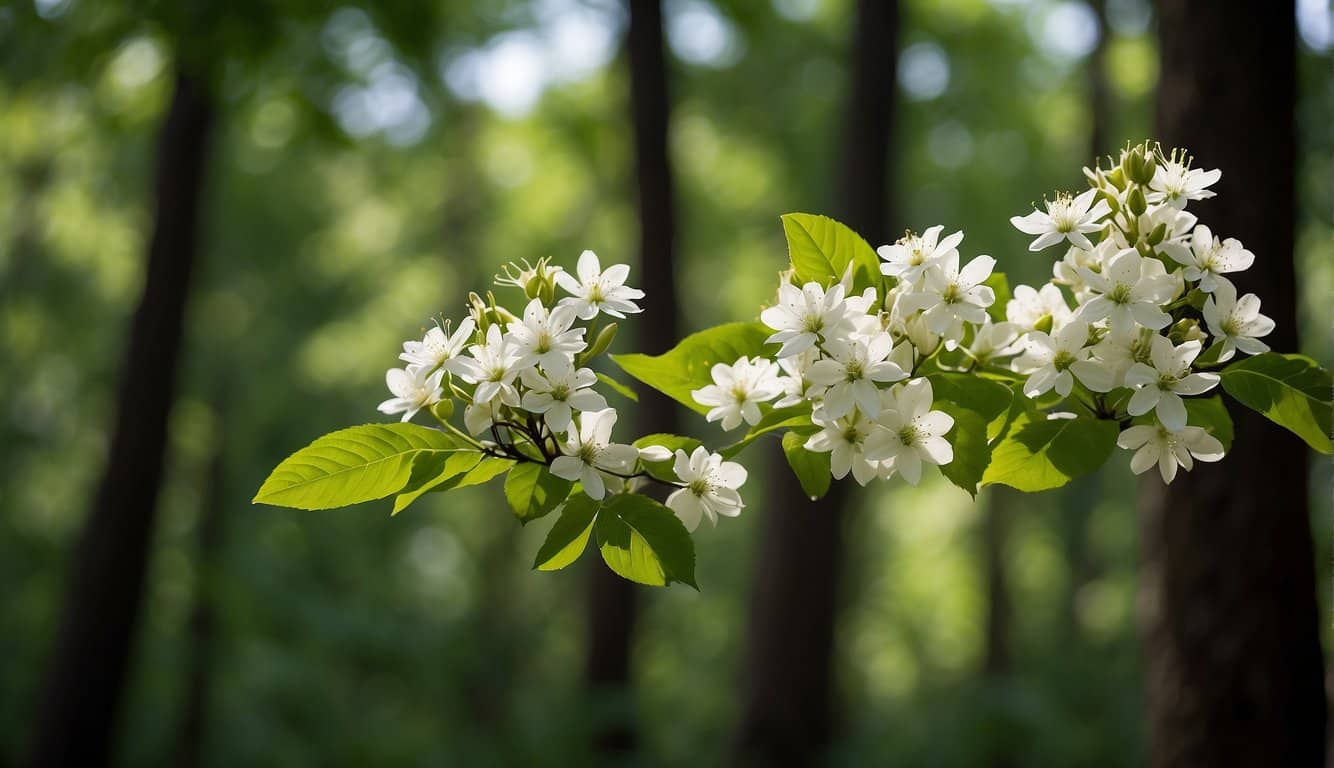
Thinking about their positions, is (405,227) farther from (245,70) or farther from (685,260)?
(245,70)

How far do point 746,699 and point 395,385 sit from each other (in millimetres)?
5330

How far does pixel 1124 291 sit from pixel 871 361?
34 cm

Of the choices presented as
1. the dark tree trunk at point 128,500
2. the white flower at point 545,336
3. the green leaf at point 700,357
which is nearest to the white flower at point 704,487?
the green leaf at point 700,357

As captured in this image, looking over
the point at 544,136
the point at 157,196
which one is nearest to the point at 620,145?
the point at 544,136

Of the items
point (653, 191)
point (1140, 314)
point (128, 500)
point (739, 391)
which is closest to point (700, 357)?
point (739, 391)

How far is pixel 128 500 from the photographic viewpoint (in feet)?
19.5

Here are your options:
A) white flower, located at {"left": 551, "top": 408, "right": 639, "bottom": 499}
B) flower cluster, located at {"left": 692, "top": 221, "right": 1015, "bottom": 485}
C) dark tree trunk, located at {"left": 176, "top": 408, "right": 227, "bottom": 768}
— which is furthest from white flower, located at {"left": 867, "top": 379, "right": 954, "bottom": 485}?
dark tree trunk, located at {"left": 176, "top": 408, "right": 227, "bottom": 768}

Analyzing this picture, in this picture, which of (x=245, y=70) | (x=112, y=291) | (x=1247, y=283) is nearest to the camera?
(x=1247, y=283)

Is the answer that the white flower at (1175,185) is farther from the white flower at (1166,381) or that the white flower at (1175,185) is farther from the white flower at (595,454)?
the white flower at (595,454)

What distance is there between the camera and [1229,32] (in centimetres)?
256

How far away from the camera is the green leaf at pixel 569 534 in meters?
1.40

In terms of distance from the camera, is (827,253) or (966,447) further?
(827,253)

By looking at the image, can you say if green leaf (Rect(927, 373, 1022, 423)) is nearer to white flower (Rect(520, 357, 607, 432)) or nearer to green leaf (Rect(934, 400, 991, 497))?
green leaf (Rect(934, 400, 991, 497))

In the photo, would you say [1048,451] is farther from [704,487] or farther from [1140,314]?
[704,487]
